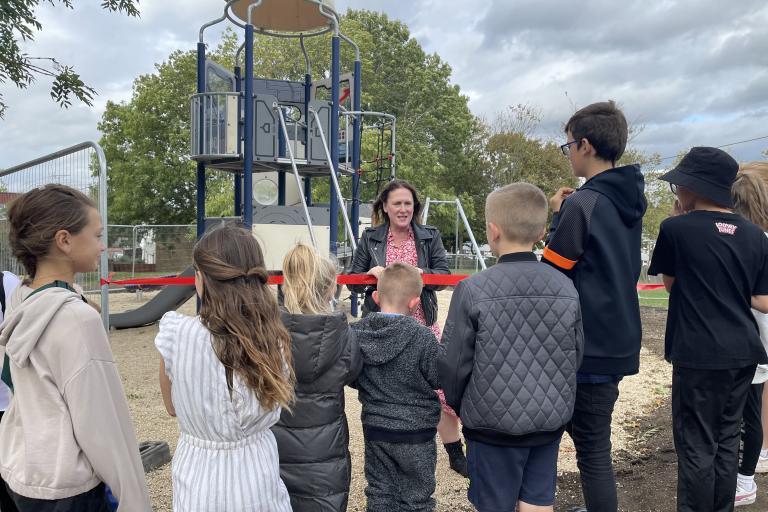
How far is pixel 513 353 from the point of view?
2375mm

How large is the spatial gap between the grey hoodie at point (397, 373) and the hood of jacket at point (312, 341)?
0.26m

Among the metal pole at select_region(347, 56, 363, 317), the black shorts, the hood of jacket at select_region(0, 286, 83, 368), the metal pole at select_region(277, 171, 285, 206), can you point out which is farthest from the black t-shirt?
the metal pole at select_region(277, 171, 285, 206)

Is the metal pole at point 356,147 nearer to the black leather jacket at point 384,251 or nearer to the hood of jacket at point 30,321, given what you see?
the black leather jacket at point 384,251

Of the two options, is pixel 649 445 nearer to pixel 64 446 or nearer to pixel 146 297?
pixel 64 446

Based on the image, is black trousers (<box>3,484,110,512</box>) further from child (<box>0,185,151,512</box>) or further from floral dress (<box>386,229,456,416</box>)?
floral dress (<box>386,229,456,416</box>)

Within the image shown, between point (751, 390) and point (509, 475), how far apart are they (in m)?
1.84

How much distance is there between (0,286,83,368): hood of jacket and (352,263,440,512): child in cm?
123

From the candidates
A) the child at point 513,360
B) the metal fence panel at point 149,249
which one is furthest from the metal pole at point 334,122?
the metal fence panel at point 149,249

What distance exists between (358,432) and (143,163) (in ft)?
91.4

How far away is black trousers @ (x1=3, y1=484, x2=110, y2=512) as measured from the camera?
1863mm

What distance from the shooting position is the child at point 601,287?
273 cm

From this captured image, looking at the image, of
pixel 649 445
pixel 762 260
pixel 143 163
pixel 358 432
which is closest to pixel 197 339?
pixel 762 260

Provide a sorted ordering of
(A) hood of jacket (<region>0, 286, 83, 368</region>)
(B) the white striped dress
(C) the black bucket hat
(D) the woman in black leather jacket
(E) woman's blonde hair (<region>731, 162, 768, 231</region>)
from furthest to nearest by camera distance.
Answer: (D) the woman in black leather jacket → (E) woman's blonde hair (<region>731, 162, 768, 231</region>) → (C) the black bucket hat → (B) the white striped dress → (A) hood of jacket (<region>0, 286, 83, 368</region>)

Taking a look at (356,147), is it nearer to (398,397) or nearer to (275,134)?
(275,134)
